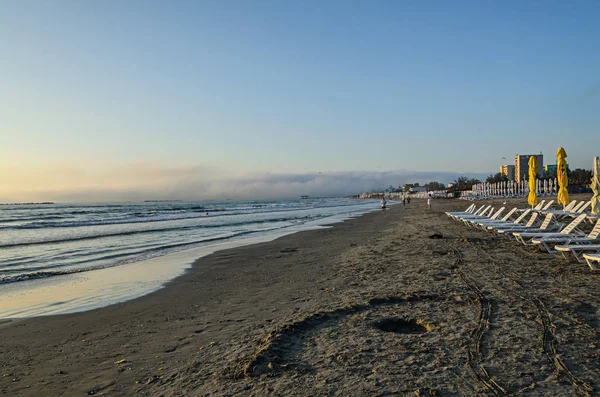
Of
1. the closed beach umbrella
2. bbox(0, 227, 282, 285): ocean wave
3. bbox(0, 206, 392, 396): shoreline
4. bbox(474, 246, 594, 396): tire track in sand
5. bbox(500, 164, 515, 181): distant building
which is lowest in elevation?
bbox(0, 227, 282, 285): ocean wave

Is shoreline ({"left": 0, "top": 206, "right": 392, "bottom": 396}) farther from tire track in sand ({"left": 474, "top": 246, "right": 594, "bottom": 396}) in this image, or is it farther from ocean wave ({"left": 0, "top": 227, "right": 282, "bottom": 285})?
ocean wave ({"left": 0, "top": 227, "right": 282, "bottom": 285})

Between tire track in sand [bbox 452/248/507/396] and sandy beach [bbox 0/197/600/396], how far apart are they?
2 cm

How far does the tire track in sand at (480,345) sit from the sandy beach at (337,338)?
0.02 metres

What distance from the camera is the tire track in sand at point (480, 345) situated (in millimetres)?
3219

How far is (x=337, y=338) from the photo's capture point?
454 cm

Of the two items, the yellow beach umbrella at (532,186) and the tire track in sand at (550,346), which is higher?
the yellow beach umbrella at (532,186)

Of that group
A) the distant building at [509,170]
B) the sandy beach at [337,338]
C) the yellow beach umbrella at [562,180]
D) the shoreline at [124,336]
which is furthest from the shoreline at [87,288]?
the distant building at [509,170]

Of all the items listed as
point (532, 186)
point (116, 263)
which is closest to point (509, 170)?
point (532, 186)

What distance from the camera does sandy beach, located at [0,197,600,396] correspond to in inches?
136

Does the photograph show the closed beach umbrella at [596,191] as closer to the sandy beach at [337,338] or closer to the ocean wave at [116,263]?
the sandy beach at [337,338]

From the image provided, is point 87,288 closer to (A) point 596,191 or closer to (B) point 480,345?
(B) point 480,345

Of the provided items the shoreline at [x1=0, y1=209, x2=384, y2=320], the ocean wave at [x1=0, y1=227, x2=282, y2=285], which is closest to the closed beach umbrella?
the shoreline at [x1=0, y1=209, x2=384, y2=320]

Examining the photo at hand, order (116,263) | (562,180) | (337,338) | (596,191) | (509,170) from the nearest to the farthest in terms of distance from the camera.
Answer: (337,338)
(596,191)
(116,263)
(562,180)
(509,170)

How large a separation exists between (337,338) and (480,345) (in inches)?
59.6
